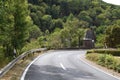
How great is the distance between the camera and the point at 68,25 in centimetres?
8656

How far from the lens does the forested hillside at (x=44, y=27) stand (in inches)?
1347

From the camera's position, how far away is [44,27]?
15800cm

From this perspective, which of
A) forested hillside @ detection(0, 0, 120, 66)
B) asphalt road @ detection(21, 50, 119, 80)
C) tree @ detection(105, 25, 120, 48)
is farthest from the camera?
tree @ detection(105, 25, 120, 48)

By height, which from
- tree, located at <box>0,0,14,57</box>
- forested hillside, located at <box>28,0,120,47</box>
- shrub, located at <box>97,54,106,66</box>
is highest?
forested hillside, located at <box>28,0,120,47</box>

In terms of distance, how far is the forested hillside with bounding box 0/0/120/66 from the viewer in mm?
34219

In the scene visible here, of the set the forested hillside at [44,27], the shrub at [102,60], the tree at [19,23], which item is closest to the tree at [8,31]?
the forested hillside at [44,27]

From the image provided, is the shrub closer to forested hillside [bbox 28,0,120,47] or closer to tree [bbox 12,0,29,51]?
tree [bbox 12,0,29,51]

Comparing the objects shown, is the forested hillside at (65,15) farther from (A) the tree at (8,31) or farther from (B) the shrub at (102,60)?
(B) the shrub at (102,60)

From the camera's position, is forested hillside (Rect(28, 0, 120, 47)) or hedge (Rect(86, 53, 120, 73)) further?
forested hillside (Rect(28, 0, 120, 47))

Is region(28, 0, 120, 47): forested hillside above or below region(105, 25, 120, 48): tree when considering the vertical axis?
above

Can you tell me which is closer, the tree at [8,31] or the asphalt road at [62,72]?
the asphalt road at [62,72]

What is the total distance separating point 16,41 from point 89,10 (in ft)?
512

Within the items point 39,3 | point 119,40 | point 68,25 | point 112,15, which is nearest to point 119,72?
point 119,40

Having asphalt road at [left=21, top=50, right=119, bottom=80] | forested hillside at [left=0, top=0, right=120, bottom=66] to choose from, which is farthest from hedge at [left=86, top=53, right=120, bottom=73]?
forested hillside at [left=0, top=0, right=120, bottom=66]
